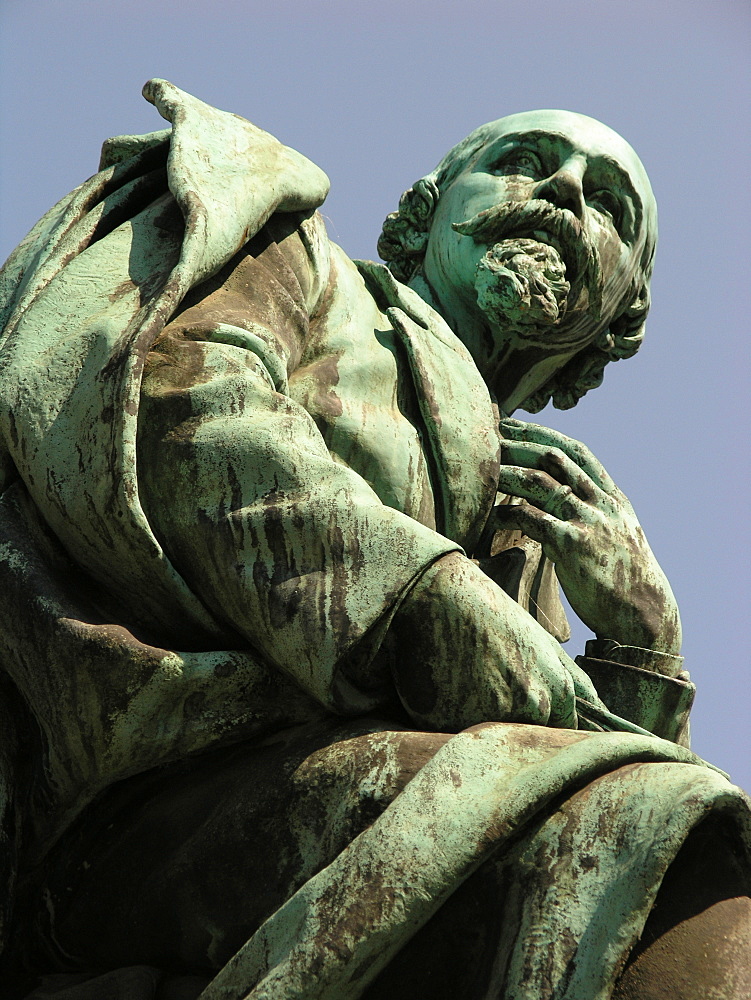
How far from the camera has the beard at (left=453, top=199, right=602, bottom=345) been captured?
454 centimetres

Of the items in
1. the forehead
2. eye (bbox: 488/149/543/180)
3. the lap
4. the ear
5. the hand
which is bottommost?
the lap

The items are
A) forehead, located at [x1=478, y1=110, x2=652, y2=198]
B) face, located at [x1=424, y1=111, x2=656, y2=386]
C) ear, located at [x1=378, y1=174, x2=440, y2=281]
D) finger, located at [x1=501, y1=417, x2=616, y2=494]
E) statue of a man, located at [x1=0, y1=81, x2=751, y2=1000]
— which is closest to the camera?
statue of a man, located at [x1=0, y1=81, x2=751, y2=1000]

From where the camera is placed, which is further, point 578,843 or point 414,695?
point 414,695

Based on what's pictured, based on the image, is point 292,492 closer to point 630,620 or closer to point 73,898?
point 73,898

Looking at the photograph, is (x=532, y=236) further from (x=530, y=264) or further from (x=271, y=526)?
(x=271, y=526)

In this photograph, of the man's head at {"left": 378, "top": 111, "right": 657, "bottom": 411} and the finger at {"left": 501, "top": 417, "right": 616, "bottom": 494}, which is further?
the man's head at {"left": 378, "top": 111, "right": 657, "bottom": 411}

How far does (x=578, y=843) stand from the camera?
2688 millimetres

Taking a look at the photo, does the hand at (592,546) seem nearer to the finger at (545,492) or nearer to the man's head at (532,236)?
the finger at (545,492)

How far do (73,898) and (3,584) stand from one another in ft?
2.27

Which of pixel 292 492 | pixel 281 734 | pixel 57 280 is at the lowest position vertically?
pixel 281 734

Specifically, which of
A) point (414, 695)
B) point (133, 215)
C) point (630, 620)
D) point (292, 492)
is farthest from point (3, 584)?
point (630, 620)

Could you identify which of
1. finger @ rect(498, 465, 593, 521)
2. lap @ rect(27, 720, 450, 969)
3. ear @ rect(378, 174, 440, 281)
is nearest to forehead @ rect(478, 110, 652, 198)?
ear @ rect(378, 174, 440, 281)

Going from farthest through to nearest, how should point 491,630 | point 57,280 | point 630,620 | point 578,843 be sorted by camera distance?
1. point 630,620
2. point 57,280
3. point 491,630
4. point 578,843

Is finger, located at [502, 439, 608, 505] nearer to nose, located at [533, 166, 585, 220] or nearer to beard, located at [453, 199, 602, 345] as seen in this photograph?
beard, located at [453, 199, 602, 345]
